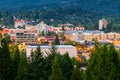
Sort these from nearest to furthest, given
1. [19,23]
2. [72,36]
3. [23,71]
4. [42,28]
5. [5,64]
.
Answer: [23,71] < [5,64] < [72,36] < [42,28] < [19,23]

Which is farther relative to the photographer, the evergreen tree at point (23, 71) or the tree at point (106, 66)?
the evergreen tree at point (23, 71)

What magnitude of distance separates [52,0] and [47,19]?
58.5 m

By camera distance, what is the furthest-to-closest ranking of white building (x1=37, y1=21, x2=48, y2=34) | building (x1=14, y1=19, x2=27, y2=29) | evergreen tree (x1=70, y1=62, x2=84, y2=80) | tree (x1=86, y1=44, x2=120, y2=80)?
building (x1=14, y1=19, x2=27, y2=29), white building (x1=37, y1=21, x2=48, y2=34), evergreen tree (x1=70, y1=62, x2=84, y2=80), tree (x1=86, y1=44, x2=120, y2=80)

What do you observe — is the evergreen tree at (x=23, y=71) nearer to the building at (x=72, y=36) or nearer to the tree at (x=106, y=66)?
the tree at (x=106, y=66)

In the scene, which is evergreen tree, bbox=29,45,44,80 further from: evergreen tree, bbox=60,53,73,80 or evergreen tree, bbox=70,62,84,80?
evergreen tree, bbox=60,53,73,80

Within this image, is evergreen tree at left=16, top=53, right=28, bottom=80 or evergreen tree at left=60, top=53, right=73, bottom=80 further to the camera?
evergreen tree at left=60, top=53, right=73, bottom=80

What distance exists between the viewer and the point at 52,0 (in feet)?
422

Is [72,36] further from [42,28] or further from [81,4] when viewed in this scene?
[81,4]

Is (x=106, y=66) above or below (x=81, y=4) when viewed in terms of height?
above

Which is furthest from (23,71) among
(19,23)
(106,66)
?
(19,23)

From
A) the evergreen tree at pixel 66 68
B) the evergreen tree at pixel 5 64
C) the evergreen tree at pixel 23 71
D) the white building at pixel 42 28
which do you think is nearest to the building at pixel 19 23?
the white building at pixel 42 28

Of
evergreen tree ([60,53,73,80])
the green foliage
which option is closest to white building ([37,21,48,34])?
evergreen tree ([60,53,73,80])

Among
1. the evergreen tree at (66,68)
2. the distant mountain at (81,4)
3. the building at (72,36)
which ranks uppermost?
the evergreen tree at (66,68)

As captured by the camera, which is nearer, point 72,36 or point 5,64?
point 5,64
